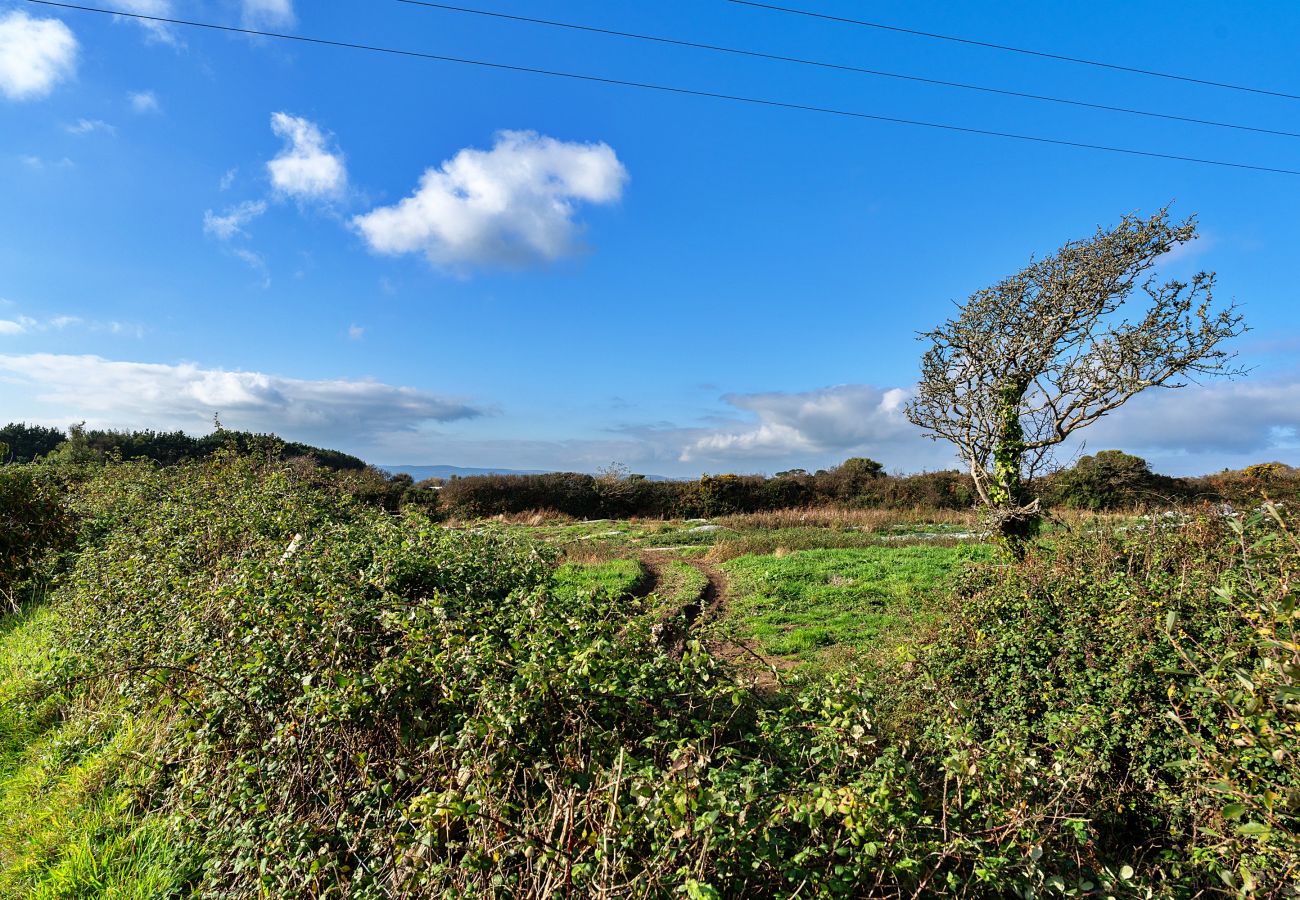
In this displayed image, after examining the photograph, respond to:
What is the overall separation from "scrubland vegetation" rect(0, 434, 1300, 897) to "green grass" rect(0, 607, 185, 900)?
0.02 meters

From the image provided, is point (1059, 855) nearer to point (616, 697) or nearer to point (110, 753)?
point (616, 697)

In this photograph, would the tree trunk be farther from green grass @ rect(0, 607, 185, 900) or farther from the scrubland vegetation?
green grass @ rect(0, 607, 185, 900)

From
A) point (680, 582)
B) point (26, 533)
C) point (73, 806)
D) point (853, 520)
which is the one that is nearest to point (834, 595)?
point (680, 582)

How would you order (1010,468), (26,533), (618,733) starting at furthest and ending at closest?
(26,533) < (1010,468) < (618,733)

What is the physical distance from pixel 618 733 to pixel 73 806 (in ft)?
11.6

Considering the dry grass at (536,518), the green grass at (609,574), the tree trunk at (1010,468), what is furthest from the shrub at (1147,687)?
the dry grass at (536,518)

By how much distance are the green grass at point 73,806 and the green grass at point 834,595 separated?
4.33 metres

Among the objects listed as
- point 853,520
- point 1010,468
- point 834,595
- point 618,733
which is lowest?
point 834,595

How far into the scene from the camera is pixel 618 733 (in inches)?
113

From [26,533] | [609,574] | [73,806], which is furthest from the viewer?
[609,574]

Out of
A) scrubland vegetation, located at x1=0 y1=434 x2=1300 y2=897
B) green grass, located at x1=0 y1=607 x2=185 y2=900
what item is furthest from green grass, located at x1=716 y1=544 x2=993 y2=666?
green grass, located at x1=0 y1=607 x2=185 y2=900

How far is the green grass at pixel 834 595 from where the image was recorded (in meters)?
7.85

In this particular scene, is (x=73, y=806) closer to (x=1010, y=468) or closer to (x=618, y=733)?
(x=618, y=733)

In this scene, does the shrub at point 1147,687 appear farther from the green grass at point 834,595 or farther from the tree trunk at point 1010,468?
the tree trunk at point 1010,468
